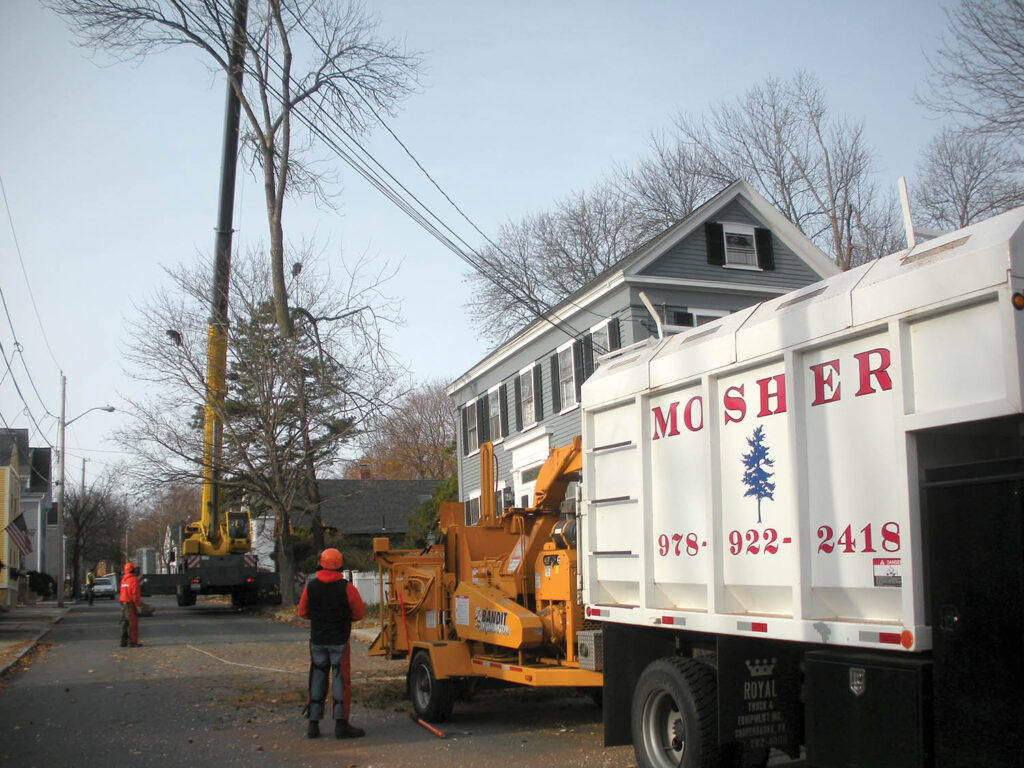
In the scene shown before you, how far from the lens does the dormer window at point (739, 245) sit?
22328mm

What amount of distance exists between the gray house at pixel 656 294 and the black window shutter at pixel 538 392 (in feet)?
0.08

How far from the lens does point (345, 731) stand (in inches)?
359

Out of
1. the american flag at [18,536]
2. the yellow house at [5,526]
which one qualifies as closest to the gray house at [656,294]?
the american flag at [18,536]

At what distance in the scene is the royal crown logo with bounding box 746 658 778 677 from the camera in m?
6.29

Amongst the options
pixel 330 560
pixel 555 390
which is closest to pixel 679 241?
pixel 555 390

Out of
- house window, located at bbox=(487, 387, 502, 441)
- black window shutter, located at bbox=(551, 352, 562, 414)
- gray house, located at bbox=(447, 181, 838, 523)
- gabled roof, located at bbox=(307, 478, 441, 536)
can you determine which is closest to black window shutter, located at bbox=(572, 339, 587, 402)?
gray house, located at bbox=(447, 181, 838, 523)

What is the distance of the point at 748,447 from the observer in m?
6.33

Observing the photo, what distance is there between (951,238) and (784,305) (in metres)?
1.27

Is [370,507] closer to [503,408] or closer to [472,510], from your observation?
[472,510]

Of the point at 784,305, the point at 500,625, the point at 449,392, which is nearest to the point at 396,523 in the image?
the point at 449,392

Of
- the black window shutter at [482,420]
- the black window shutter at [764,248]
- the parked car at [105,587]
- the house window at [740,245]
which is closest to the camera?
the house window at [740,245]

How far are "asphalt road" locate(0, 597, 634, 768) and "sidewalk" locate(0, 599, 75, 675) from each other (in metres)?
0.75

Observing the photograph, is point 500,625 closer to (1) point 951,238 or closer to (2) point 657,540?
(2) point 657,540

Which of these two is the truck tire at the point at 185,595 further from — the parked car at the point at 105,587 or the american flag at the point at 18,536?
the parked car at the point at 105,587
